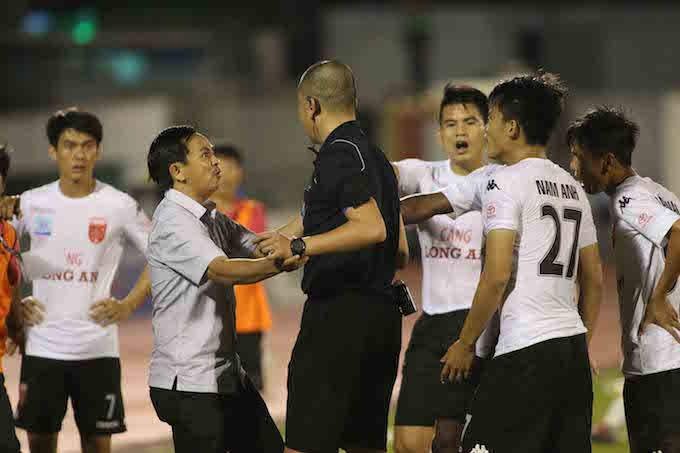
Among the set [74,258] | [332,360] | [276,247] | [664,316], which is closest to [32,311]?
[74,258]

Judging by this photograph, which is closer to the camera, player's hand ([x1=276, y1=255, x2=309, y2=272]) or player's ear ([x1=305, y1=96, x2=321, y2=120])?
player's hand ([x1=276, y1=255, x2=309, y2=272])

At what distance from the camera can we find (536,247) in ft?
16.8

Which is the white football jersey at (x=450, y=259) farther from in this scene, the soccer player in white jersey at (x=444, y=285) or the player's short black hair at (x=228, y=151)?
the player's short black hair at (x=228, y=151)

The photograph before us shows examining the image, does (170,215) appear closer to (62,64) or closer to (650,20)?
(62,64)

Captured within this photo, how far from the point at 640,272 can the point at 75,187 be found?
334 centimetres

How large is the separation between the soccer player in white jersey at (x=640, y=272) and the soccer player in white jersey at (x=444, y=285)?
90cm

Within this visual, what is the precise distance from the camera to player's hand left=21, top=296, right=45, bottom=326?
6.54 meters

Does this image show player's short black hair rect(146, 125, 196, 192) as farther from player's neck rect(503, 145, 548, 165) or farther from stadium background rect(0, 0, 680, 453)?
stadium background rect(0, 0, 680, 453)

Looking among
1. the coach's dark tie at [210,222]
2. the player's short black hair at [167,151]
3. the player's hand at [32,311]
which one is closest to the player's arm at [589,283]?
the coach's dark tie at [210,222]

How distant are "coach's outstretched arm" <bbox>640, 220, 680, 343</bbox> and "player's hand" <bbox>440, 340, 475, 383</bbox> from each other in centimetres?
97

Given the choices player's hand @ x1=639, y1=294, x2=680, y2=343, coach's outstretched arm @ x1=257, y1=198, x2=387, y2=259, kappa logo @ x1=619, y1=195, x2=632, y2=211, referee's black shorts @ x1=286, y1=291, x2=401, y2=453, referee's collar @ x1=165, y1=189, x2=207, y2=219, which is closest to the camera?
coach's outstretched arm @ x1=257, y1=198, x2=387, y2=259

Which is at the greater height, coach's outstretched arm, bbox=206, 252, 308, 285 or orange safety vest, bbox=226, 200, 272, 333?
coach's outstretched arm, bbox=206, 252, 308, 285

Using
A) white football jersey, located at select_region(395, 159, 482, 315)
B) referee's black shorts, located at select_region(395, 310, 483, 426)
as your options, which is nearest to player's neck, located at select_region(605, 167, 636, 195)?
white football jersey, located at select_region(395, 159, 482, 315)

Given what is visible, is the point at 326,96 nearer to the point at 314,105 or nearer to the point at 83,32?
the point at 314,105
